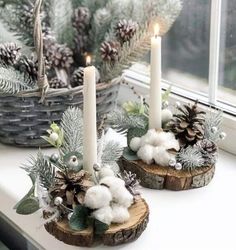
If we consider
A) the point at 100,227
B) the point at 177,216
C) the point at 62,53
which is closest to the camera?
the point at 100,227

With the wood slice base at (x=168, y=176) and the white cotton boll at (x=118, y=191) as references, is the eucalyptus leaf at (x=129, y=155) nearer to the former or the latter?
the wood slice base at (x=168, y=176)

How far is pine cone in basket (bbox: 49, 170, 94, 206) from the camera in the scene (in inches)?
32.4

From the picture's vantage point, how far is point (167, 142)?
96 centimetres

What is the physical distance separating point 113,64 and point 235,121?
220 millimetres

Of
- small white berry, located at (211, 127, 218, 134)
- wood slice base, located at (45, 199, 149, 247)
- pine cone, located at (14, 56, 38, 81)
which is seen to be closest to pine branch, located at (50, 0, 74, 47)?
pine cone, located at (14, 56, 38, 81)

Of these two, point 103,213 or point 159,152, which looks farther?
point 159,152

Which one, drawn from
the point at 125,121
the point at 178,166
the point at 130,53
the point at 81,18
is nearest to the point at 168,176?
the point at 178,166

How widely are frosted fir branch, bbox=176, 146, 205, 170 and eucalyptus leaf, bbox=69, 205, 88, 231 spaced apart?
7.6 inches

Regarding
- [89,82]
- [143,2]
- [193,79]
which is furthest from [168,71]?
[89,82]

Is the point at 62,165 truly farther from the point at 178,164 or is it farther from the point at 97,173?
the point at 178,164

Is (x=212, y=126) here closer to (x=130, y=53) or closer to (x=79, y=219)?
(x=130, y=53)

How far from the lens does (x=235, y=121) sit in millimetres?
1085

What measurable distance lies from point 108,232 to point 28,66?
358 millimetres

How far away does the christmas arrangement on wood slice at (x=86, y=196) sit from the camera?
81cm
